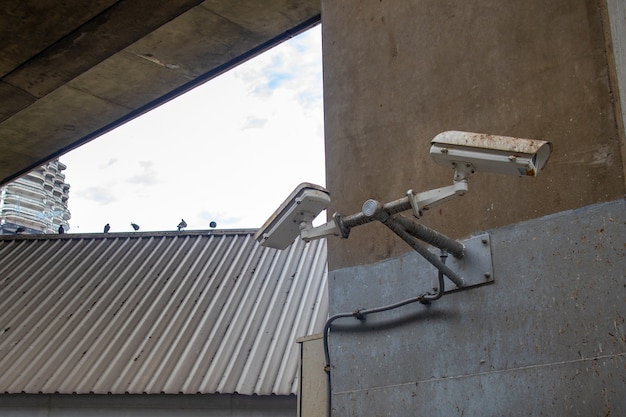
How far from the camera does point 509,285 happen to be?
4.04 meters

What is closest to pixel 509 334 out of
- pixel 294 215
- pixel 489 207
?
pixel 489 207

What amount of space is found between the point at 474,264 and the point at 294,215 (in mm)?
1066

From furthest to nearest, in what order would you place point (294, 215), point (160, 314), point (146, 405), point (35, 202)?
point (35, 202)
point (160, 314)
point (146, 405)
point (294, 215)

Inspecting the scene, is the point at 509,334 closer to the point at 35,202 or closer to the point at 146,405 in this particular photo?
the point at 146,405

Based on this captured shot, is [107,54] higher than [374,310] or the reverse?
higher

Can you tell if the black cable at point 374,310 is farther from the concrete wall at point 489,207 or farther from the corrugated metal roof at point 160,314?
the corrugated metal roof at point 160,314

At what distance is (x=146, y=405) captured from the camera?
421 inches

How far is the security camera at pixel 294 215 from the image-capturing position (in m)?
4.08

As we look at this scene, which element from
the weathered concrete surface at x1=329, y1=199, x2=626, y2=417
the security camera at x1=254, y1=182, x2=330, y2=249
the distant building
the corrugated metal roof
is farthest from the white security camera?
the distant building

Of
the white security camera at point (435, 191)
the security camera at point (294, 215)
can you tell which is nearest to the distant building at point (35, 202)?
the security camera at point (294, 215)

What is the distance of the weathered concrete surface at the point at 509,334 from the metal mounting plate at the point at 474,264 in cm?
4

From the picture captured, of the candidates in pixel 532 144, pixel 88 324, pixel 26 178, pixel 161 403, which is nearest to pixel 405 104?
pixel 532 144

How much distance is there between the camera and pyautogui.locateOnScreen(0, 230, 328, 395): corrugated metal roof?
10.9 metres

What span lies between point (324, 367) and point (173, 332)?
7283mm
